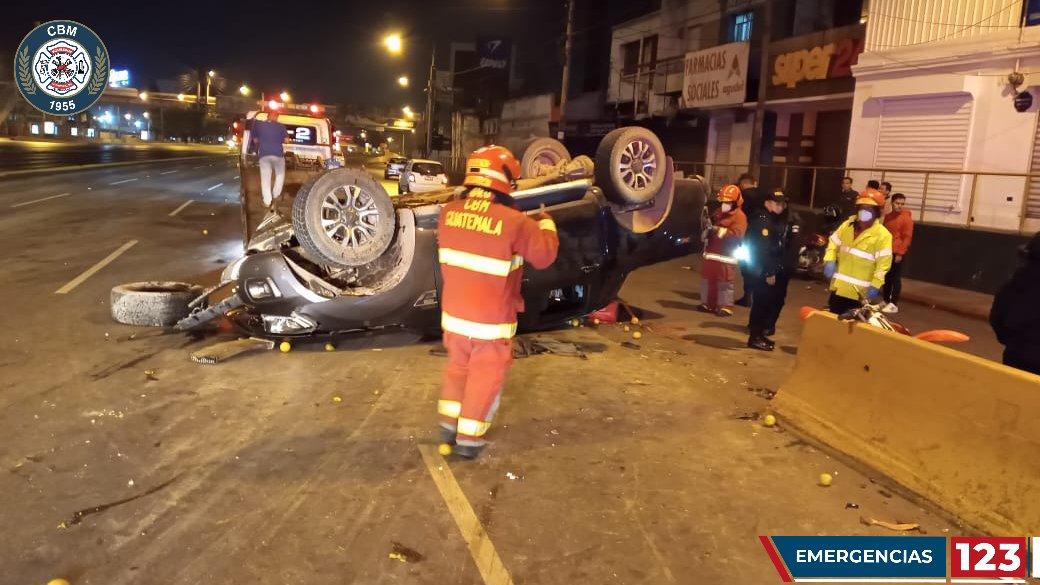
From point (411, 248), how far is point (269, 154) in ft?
18.3

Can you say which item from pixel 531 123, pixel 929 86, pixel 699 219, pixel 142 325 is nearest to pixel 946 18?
pixel 929 86

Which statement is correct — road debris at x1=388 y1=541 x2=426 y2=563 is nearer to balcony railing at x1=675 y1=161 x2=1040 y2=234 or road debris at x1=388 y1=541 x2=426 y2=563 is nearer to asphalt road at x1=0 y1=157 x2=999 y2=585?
asphalt road at x1=0 y1=157 x2=999 y2=585

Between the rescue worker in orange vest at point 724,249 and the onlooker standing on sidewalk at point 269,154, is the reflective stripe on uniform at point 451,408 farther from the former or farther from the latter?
the onlooker standing on sidewalk at point 269,154

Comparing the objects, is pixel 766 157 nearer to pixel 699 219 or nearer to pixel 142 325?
pixel 699 219

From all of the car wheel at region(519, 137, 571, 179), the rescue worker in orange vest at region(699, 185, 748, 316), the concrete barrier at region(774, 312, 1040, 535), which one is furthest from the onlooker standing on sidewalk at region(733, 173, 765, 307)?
the concrete barrier at region(774, 312, 1040, 535)

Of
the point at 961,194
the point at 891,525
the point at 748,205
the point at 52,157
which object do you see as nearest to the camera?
the point at 891,525

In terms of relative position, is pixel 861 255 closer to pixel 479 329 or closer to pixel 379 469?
pixel 479 329

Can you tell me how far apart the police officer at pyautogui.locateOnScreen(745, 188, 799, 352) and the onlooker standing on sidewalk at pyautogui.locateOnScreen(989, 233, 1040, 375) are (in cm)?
351

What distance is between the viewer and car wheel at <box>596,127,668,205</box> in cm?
720

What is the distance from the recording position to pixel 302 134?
49.9 feet

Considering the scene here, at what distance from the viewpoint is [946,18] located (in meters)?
14.7

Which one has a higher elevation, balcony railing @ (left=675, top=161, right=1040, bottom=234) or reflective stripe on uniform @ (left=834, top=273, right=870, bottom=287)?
balcony railing @ (left=675, top=161, right=1040, bottom=234)

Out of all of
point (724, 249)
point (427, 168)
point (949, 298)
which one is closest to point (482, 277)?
point (724, 249)

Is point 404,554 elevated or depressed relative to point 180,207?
depressed
